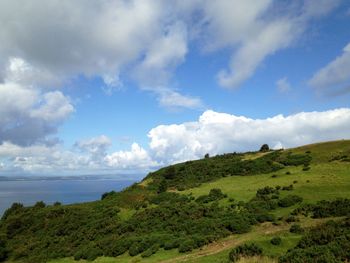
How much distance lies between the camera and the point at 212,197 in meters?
50.7

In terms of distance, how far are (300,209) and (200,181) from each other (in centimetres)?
3523

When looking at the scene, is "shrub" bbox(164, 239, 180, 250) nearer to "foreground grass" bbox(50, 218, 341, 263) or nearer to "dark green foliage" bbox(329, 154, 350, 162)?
"foreground grass" bbox(50, 218, 341, 263)

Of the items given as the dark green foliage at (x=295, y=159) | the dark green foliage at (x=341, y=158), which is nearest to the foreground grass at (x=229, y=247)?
the dark green foliage at (x=341, y=158)

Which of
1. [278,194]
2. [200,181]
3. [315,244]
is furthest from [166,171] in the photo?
[315,244]

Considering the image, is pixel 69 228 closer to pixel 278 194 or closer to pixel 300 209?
pixel 278 194

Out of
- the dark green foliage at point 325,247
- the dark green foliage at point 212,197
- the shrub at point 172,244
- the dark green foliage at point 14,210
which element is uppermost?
the dark green foliage at point 14,210

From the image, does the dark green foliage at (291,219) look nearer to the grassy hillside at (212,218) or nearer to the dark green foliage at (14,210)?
the grassy hillside at (212,218)

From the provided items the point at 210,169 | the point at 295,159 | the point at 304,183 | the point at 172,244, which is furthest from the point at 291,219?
the point at 210,169

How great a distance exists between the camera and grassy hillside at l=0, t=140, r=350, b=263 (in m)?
28.4

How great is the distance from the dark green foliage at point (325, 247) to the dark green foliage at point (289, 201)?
18531 millimetres

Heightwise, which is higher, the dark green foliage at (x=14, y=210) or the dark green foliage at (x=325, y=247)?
the dark green foliage at (x=14, y=210)

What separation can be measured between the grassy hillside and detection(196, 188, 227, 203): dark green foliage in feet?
0.49

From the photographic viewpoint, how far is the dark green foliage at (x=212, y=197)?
5008cm

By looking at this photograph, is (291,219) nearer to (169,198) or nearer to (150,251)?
(150,251)
